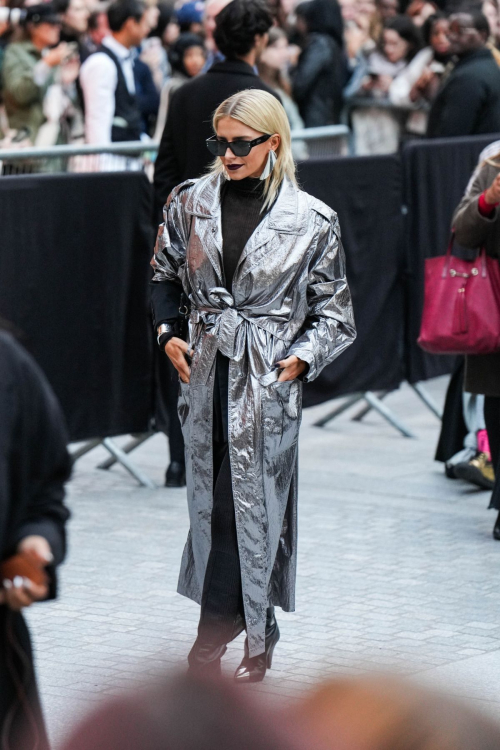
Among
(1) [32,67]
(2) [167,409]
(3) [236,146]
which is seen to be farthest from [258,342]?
(1) [32,67]

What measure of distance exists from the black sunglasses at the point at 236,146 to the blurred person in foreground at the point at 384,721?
3.19 meters

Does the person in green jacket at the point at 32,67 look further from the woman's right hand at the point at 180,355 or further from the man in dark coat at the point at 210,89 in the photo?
the woman's right hand at the point at 180,355

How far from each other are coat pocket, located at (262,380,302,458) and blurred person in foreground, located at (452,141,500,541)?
67.8 inches

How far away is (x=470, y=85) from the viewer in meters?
8.02

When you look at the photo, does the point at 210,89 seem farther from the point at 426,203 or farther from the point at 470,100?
the point at 470,100

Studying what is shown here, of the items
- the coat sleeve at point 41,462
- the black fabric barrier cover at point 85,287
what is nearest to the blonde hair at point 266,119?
the coat sleeve at point 41,462

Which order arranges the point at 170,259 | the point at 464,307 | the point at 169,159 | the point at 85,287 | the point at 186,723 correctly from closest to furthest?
1. the point at 186,723
2. the point at 170,259
3. the point at 464,307
4. the point at 169,159
5. the point at 85,287

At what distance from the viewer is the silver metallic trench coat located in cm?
417

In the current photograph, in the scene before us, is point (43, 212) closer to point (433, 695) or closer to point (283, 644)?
point (283, 644)

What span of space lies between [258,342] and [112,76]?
537cm

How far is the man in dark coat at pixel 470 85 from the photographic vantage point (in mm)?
7949

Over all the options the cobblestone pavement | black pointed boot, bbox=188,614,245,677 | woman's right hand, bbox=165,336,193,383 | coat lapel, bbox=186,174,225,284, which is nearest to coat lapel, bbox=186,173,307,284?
coat lapel, bbox=186,174,225,284

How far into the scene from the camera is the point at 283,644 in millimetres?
4801

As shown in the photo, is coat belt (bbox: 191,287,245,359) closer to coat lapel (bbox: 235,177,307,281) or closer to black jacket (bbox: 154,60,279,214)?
coat lapel (bbox: 235,177,307,281)
